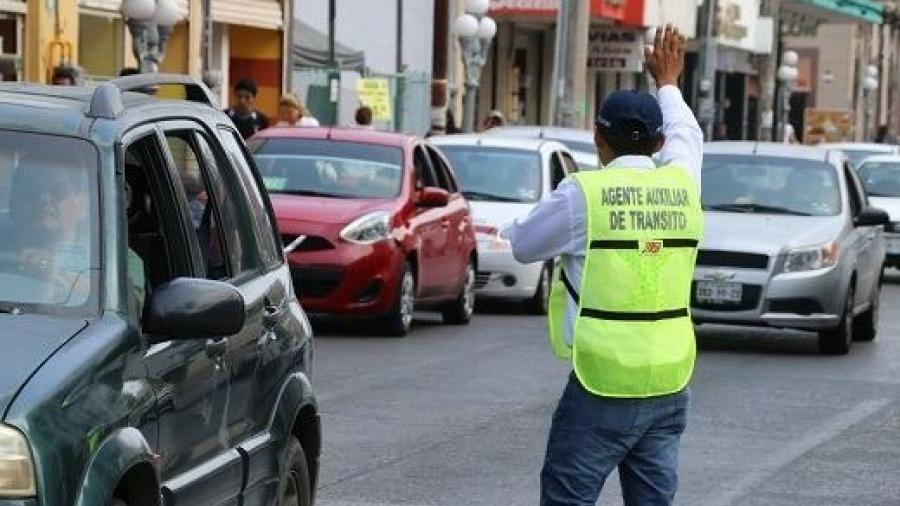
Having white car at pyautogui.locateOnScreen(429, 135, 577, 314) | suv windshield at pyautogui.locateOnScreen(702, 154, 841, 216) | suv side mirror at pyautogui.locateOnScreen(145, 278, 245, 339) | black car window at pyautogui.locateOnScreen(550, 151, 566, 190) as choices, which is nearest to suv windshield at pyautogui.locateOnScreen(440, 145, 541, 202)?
white car at pyautogui.locateOnScreen(429, 135, 577, 314)

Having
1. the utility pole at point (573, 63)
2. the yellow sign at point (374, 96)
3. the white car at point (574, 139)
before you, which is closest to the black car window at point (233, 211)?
the white car at point (574, 139)

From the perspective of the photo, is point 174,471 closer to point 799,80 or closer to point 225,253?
point 225,253

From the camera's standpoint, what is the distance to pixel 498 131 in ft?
92.4

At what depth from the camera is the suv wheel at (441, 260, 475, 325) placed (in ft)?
69.8

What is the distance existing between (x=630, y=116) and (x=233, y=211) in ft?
4.45

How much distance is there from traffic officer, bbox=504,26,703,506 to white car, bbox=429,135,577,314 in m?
15.4

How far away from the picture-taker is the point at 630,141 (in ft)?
23.6

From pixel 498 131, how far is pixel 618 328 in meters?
21.2

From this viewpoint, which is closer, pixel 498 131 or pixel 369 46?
pixel 498 131

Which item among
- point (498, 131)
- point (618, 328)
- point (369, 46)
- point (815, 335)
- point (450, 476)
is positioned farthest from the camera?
point (369, 46)

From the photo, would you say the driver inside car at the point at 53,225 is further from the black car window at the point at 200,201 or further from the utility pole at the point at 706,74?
the utility pole at the point at 706,74

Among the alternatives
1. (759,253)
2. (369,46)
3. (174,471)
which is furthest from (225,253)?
(369,46)

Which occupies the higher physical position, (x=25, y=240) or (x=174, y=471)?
(x=25, y=240)

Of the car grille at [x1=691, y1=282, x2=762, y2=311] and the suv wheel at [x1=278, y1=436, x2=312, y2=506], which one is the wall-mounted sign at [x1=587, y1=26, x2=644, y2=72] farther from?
the suv wheel at [x1=278, y1=436, x2=312, y2=506]
